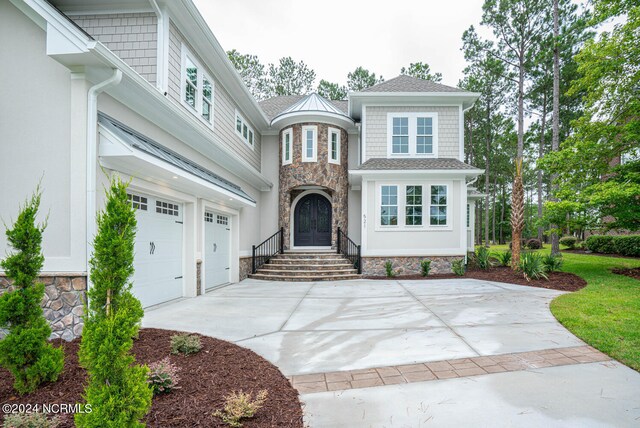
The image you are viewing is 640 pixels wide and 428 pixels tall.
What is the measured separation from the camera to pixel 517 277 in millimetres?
9922

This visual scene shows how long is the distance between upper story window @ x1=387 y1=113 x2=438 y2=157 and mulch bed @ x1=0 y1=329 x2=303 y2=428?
10.4m

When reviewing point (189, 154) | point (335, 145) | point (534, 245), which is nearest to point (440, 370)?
point (189, 154)

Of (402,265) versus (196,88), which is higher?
(196,88)

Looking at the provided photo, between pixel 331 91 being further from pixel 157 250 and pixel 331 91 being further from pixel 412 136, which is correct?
pixel 157 250

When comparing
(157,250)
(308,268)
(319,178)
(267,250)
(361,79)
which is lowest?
(308,268)

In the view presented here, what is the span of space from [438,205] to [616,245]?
11.4m

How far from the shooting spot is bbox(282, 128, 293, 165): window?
13648 millimetres

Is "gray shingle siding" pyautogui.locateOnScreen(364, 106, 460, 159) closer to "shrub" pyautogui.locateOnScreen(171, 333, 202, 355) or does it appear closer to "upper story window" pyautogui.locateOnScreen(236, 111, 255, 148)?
"upper story window" pyautogui.locateOnScreen(236, 111, 255, 148)

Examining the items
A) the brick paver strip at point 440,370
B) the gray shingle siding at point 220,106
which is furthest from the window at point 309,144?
the brick paver strip at point 440,370

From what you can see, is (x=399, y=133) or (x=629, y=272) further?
(x=399, y=133)

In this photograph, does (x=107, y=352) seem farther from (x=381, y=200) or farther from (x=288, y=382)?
(x=381, y=200)

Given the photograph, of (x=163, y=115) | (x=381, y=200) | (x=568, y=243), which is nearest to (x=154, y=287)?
(x=163, y=115)

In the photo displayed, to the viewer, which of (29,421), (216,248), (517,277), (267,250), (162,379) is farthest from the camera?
(267,250)

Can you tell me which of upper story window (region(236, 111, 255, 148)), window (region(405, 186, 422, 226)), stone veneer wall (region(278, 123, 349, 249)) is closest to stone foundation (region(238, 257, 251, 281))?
stone veneer wall (region(278, 123, 349, 249))
